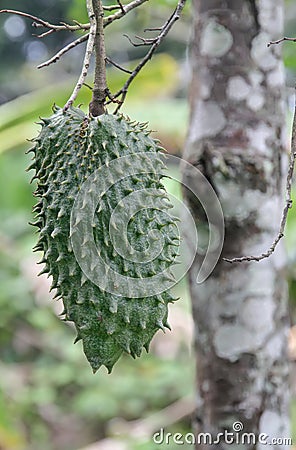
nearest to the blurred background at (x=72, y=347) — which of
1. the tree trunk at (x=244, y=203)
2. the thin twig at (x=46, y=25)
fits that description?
the tree trunk at (x=244, y=203)

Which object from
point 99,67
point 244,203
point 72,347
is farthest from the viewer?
point 72,347

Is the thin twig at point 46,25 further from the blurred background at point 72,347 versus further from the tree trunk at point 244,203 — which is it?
the blurred background at point 72,347

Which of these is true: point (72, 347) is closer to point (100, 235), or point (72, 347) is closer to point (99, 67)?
point (100, 235)

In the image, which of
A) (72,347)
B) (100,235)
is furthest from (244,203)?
(72,347)

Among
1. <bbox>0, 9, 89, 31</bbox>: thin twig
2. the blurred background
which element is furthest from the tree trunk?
the blurred background

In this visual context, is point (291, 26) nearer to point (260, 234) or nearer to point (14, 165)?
point (14, 165)
